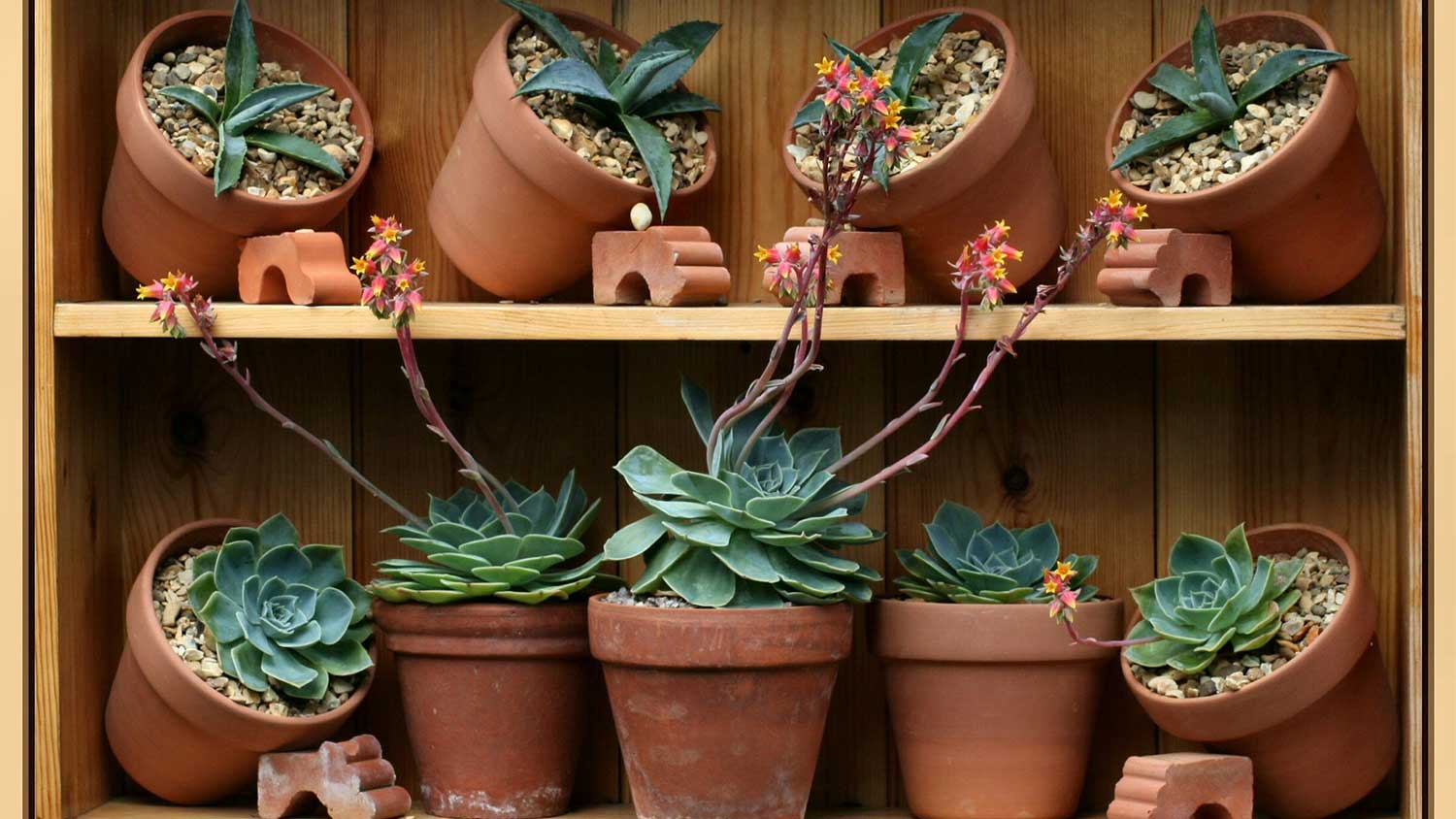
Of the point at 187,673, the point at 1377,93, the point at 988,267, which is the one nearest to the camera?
the point at 988,267

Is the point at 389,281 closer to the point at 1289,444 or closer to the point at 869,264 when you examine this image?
the point at 869,264

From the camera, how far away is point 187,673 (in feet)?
5.28

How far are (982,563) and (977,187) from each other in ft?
1.11

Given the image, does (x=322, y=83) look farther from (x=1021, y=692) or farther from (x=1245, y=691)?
(x=1245, y=691)

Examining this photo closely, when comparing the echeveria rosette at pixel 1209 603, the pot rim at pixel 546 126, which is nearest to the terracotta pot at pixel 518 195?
the pot rim at pixel 546 126

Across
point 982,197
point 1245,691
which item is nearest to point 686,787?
point 1245,691

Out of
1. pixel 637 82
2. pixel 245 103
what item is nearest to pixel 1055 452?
A: pixel 637 82

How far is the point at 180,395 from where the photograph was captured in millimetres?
1846

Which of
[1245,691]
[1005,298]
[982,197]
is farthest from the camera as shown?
[1005,298]

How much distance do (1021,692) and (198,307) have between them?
0.78 m

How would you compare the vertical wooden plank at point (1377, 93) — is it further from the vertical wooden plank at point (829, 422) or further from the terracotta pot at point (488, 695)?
the terracotta pot at point (488, 695)

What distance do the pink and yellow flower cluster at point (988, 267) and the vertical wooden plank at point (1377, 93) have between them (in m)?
0.40

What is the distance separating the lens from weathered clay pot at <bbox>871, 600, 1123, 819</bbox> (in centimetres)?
161

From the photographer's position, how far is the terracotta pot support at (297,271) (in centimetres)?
164
